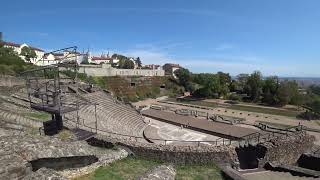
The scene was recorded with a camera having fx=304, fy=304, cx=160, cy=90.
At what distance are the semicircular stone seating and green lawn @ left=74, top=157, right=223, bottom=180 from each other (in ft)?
26.3

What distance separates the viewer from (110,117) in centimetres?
2822

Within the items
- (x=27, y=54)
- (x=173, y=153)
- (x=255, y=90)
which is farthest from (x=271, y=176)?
(x=27, y=54)

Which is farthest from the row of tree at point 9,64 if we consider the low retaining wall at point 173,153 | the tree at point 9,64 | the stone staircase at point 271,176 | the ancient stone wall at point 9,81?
the stone staircase at point 271,176

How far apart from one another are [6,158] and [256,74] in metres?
71.5

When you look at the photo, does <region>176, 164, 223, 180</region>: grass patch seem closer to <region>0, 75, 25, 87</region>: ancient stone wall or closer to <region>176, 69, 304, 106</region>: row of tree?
<region>0, 75, 25, 87</region>: ancient stone wall

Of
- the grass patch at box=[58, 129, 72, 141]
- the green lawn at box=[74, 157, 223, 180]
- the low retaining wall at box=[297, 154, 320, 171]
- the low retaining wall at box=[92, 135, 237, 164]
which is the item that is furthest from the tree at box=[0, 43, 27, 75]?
the low retaining wall at box=[297, 154, 320, 171]

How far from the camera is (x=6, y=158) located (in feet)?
24.1

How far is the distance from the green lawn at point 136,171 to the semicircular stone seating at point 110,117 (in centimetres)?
801

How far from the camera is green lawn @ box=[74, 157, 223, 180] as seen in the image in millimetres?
11555

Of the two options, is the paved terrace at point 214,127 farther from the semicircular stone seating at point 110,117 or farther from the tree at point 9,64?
the tree at point 9,64

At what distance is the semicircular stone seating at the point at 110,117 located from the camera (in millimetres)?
24125

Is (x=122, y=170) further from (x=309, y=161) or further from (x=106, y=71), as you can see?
(x=106, y=71)

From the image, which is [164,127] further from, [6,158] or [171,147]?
[6,158]

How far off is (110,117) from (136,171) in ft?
50.1
